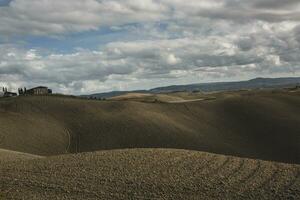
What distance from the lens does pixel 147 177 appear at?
25.0 meters

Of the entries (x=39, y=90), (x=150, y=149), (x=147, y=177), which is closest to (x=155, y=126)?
(x=150, y=149)

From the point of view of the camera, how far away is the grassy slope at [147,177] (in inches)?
894

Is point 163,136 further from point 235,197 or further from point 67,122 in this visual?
point 235,197

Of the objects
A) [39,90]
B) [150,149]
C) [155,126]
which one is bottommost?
[155,126]

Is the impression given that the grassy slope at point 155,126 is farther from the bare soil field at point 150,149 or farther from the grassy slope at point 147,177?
the grassy slope at point 147,177

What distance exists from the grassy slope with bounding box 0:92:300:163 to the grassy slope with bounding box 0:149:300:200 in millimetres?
25085

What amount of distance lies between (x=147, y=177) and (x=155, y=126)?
38887 mm

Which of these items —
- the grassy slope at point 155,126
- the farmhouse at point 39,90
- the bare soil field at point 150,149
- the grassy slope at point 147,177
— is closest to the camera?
the grassy slope at point 147,177

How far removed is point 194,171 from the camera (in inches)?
1028

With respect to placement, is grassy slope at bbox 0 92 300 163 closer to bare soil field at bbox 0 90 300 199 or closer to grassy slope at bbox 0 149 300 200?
bare soil field at bbox 0 90 300 199

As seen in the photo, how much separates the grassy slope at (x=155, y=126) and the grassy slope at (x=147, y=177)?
25085 millimetres

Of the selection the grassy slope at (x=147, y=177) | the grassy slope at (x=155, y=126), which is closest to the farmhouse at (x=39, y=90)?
the grassy slope at (x=155, y=126)

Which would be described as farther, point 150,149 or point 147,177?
point 150,149

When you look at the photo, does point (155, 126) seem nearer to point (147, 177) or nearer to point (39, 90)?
point (147, 177)
